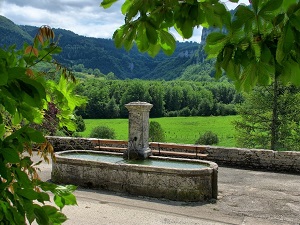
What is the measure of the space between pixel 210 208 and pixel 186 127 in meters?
50.2

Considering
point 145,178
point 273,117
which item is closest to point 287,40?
point 145,178

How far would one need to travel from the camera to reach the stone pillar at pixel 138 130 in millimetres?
10195

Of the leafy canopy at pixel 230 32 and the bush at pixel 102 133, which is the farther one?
the bush at pixel 102 133

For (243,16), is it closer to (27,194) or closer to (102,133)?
(27,194)

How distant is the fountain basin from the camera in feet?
26.6

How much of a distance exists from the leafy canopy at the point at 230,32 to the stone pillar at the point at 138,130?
27.9ft

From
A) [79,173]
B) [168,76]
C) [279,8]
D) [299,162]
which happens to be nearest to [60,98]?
[279,8]

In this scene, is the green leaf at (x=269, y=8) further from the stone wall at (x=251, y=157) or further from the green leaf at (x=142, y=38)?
the stone wall at (x=251, y=157)

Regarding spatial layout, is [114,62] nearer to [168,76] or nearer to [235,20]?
[168,76]

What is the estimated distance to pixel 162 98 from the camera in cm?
6800

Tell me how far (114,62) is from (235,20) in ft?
589

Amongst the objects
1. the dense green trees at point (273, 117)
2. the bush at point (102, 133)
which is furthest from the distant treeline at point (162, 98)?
the dense green trees at point (273, 117)

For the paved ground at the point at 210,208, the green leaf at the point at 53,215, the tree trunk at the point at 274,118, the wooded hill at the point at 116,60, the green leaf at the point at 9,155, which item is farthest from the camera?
the wooded hill at the point at 116,60

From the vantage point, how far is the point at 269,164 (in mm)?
10594
